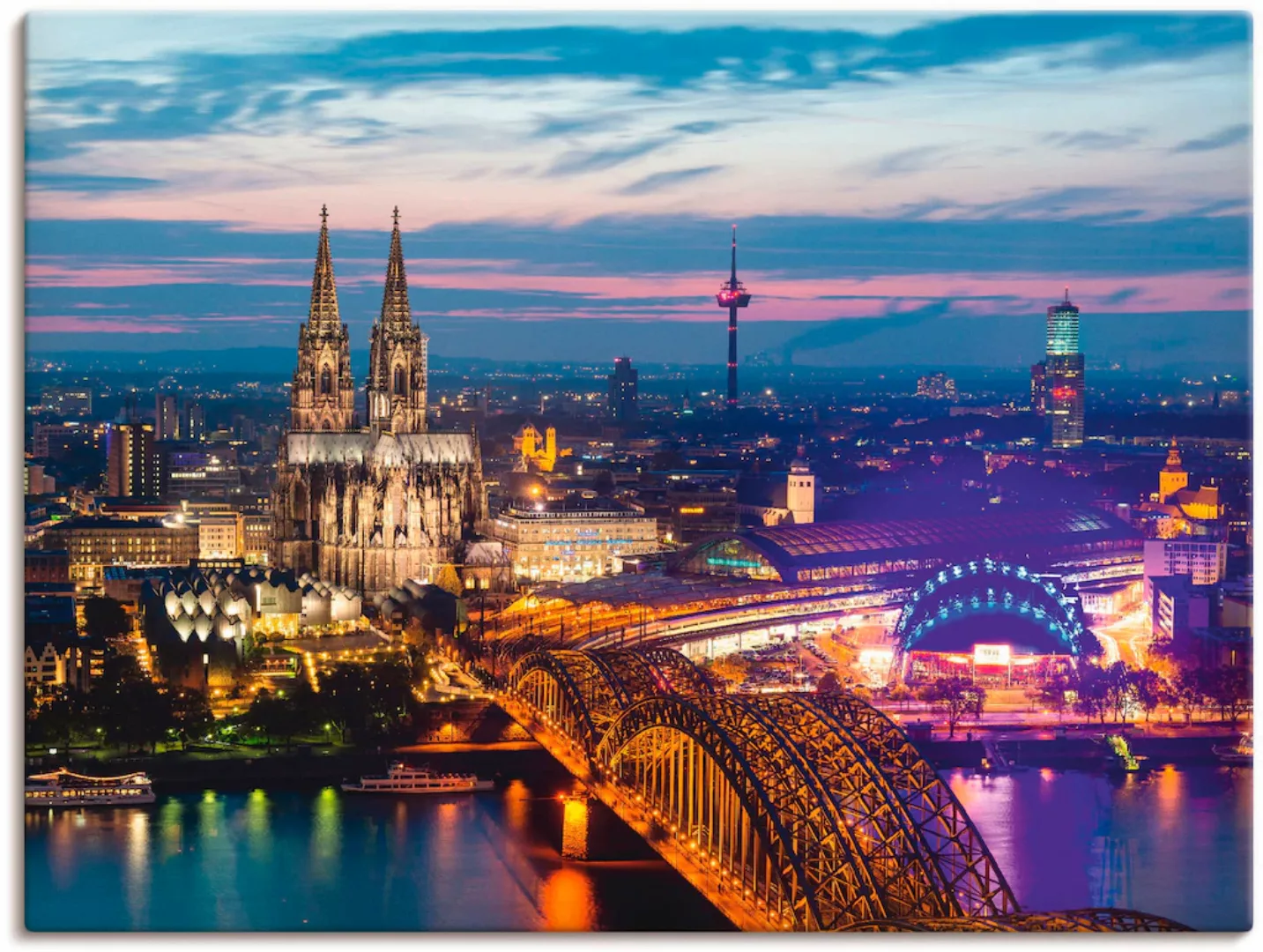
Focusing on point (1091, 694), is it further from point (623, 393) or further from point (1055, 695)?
point (623, 393)

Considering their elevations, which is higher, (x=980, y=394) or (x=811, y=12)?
(x=811, y=12)

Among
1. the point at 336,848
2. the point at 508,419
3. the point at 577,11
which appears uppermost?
the point at 577,11

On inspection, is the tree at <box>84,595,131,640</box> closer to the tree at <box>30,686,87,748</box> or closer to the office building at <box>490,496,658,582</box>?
the tree at <box>30,686,87,748</box>

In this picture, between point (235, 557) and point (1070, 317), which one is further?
point (235, 557)

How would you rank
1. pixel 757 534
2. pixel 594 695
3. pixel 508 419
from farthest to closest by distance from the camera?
pixel 508 419, pixel 757 534, pixel 594 695

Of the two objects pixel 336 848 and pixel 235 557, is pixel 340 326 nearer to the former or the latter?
pixel 235 557

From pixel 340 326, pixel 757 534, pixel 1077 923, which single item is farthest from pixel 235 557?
pixel 1077 923

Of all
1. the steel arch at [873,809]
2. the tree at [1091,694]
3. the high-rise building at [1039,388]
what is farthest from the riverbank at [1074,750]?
the steel arch at [873,809]

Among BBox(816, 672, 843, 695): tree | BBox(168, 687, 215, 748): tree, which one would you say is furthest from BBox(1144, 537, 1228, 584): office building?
BBox(168, 687, 215, 748): tree

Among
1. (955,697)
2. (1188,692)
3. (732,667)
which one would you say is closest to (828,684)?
(955,697)
